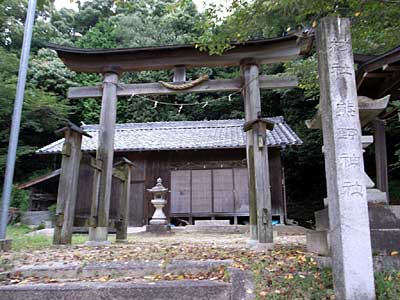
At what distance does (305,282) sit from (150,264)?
160 cm

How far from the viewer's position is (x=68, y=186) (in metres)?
5.89

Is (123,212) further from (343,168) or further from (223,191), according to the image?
(223,191)

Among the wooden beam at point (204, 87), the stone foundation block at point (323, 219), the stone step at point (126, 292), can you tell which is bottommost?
the stone step at point (126, 292)

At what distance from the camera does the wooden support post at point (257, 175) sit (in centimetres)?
522

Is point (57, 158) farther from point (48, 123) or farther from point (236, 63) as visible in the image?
point (236, 63)

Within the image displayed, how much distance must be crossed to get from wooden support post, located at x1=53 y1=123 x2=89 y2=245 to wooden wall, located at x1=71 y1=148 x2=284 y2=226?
29.7 ft

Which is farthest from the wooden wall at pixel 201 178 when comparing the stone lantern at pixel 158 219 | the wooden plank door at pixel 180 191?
the stone lantern at pixel 158 219

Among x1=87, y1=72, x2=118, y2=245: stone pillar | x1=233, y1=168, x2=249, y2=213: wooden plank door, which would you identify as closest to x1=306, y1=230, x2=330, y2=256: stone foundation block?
x1=87, y1=72, x2=118, y2=245: stone pillar

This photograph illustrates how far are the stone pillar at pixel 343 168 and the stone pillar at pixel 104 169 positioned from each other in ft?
15.1

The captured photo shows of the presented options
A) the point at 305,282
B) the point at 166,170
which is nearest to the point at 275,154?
the point at 166,170

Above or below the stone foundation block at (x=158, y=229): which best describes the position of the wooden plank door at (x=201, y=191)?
above

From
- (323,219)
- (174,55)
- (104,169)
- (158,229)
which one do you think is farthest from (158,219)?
(323,219)

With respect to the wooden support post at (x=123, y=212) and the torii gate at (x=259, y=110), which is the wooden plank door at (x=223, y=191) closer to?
the wooden support post at (x=123, y=212)

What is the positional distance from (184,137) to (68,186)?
10668 mm
